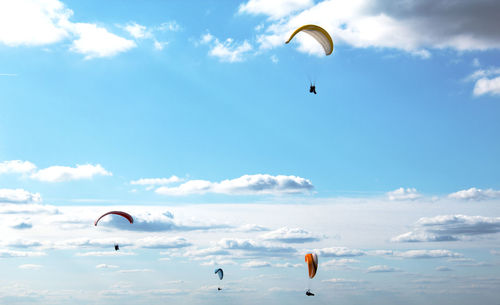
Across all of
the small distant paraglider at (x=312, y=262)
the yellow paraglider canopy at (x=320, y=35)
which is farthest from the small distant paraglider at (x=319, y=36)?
the small distant paraglider at (x=312, y=262)

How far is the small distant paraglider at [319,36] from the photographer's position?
3068 inches

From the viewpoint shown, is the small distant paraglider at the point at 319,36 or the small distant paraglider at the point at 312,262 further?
the small distant paraglider at the point at 312,262

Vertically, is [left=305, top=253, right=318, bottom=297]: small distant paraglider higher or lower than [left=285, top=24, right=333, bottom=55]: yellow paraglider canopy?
lower

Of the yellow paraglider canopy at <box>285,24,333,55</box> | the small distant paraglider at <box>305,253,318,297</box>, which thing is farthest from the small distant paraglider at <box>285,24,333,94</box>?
the small distant paraglider at <box>305,253,318,297</box>

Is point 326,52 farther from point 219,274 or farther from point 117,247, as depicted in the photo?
point 219,274

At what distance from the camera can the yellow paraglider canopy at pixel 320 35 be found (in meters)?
77.9

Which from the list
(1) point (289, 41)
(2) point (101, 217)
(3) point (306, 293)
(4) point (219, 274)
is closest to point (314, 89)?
(1) point (289, 41)

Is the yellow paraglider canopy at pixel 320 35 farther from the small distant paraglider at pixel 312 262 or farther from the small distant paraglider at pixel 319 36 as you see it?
the small distant paraglider at pixel 312 262

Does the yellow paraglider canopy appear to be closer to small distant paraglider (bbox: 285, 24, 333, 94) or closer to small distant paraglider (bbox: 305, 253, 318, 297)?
small distant paraglider (bbox: 285, 24, 333, 94)

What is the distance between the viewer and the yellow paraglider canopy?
77.9 meters

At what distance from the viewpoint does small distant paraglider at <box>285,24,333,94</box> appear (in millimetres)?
77938

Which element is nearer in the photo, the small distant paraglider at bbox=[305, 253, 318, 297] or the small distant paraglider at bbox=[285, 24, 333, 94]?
the small distant paraglider at bbox=[285, 24, 333, 94]

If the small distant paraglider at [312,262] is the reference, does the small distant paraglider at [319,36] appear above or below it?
above

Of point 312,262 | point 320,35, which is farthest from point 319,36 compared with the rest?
point 312,262
